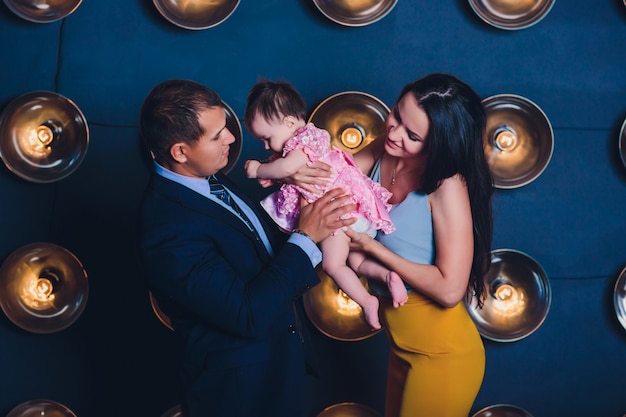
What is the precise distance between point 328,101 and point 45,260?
1.35 metres

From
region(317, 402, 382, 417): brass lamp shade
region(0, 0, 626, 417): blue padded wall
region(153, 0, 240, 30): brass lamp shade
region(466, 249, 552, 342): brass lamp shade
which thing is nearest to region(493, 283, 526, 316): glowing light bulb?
region(466, 249, 552, 342): brass lamp shade

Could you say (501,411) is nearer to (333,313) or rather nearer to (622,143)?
(333,313)

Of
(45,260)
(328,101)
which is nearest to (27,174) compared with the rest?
(45,260)

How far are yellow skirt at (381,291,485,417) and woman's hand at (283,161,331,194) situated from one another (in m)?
0.48

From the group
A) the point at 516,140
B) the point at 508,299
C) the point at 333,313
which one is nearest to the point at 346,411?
the point at 333,313

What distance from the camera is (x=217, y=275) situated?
5.95ft

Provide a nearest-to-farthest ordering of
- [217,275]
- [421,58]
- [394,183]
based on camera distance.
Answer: [217,275], [394,183], [421,58]

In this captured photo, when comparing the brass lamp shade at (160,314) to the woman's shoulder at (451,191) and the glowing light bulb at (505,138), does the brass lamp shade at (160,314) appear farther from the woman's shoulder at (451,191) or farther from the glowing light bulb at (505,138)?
the glowing light bulb at (505,138)

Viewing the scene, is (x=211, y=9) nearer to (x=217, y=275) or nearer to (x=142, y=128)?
(x=142, y=128)

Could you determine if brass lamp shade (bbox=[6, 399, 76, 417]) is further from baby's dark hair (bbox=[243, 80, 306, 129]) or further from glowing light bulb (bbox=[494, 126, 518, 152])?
glowing light bulb (bbox=[494, 126, 518, 152])

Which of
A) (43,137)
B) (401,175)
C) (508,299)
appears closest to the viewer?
(401,175)

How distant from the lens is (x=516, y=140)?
2.98m

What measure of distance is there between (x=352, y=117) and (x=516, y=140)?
715 millimetres

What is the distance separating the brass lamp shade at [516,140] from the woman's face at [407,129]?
1043 mm
